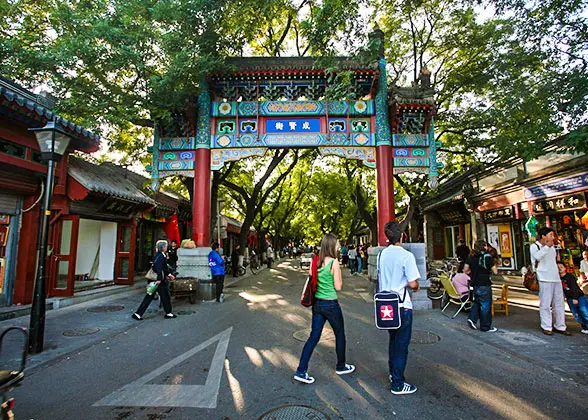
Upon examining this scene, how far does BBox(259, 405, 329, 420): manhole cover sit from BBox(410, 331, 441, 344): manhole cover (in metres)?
2.96

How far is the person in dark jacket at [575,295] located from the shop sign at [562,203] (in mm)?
5838

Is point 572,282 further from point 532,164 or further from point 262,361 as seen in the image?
point 532,164

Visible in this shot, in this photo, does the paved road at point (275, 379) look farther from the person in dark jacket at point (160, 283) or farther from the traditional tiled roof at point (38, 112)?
the traditional tiled roof at point (38, 112)

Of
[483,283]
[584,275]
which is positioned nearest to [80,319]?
[483,283]

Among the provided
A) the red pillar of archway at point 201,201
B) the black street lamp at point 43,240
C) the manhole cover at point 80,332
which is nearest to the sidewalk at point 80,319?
the manhole cover at point 80,332

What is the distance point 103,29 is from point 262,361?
8725 mm

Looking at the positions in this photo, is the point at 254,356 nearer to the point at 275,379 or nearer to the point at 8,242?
the point at 275,379

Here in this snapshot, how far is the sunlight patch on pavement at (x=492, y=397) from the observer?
10.1ft

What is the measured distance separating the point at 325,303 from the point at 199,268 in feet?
21.9

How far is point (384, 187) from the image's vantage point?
965cm

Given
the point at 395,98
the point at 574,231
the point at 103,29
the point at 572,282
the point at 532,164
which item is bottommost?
the point at 572,282

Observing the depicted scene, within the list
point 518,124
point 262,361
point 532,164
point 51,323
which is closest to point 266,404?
point 262,361

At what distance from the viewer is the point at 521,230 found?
1402cm

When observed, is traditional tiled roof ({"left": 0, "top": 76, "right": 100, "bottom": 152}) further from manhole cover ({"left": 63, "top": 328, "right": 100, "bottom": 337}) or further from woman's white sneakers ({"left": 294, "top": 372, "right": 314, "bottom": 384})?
woman's white sneakers ({"left": 294, "top": 372, "right": 314, "bottom": 384})
